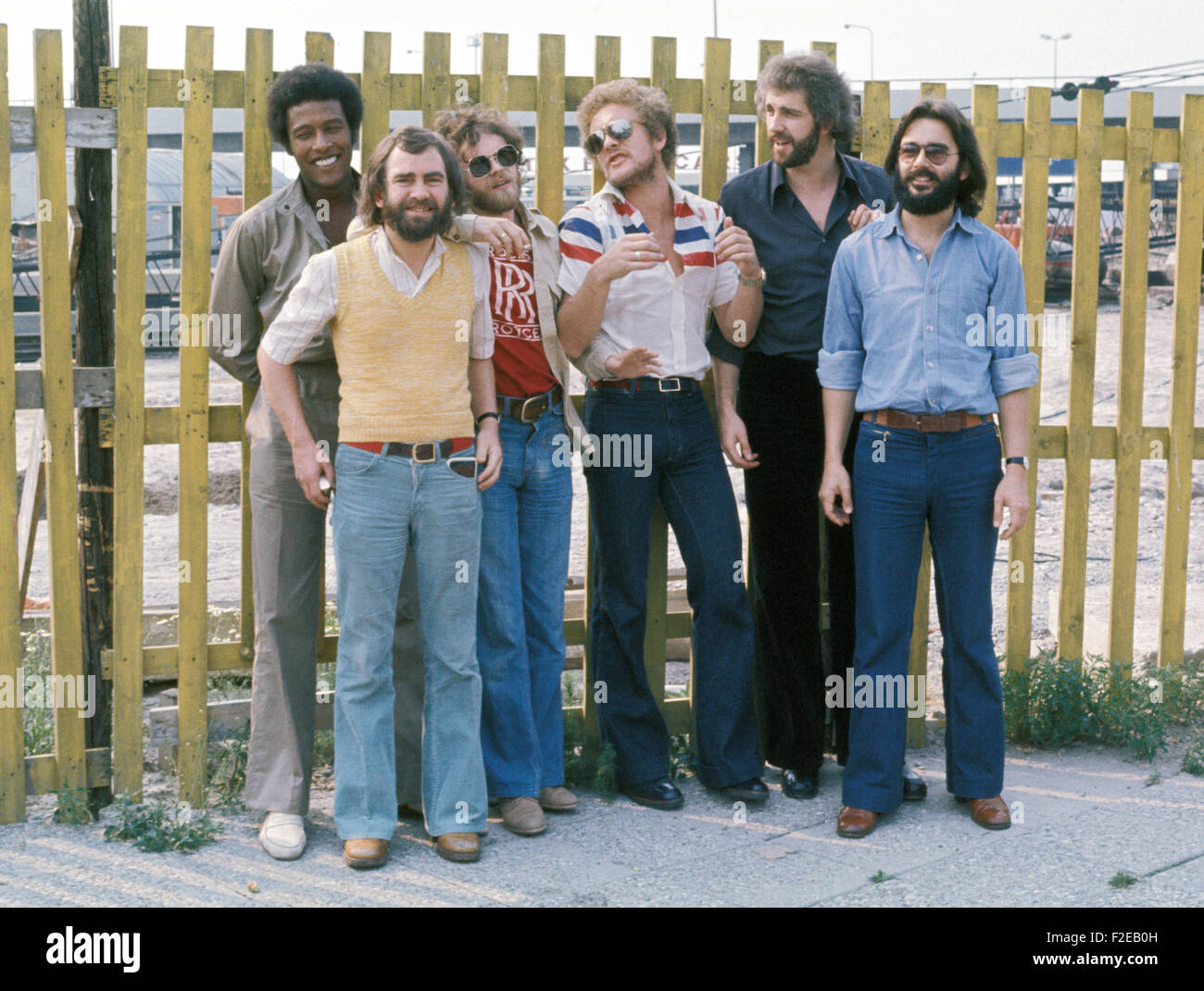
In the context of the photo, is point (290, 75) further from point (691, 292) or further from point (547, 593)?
point (547, 593)

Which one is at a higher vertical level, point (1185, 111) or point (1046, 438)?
point (1185, 111)

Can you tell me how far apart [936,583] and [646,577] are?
3.11ft

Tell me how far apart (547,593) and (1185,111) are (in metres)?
3.23

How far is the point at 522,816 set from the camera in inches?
167

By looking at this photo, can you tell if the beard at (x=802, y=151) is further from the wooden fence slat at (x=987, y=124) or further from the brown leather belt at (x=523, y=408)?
the brown leather belt at (x=523, y=408)

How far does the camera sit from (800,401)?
4527 millimetres

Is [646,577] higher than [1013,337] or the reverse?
the reverse

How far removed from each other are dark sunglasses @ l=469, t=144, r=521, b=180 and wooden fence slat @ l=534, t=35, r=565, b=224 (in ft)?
1.44

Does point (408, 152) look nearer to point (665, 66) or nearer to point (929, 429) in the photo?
point (665, 66)

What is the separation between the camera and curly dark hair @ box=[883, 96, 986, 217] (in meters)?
4.20

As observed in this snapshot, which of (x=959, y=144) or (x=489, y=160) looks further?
(x=959, y=144)

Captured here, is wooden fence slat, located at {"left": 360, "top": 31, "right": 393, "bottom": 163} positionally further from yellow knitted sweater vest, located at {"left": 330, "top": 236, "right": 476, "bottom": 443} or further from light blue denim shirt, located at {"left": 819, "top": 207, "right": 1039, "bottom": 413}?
light blue denim shirt, located at {"left": 819, "top": 207, "right": 1039, "bottom": 413}

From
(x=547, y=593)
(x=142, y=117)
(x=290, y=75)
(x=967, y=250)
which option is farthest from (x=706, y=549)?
(x=142, y=117)

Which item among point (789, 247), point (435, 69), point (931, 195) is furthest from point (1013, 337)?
point (435, 69)
